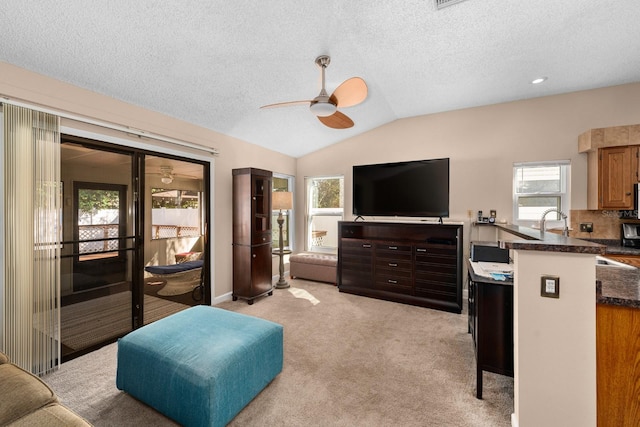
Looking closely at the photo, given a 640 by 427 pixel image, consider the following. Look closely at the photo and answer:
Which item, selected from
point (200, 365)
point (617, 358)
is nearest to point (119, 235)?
point (200, 365)

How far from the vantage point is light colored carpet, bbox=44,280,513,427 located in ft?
5.60

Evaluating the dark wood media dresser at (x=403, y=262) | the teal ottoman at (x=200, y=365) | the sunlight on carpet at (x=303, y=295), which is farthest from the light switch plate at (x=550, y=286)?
the sunlight on carpet at (x=303, y=295)

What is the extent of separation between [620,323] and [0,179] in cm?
409

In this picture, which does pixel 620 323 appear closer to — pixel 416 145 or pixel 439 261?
pixel 439 261

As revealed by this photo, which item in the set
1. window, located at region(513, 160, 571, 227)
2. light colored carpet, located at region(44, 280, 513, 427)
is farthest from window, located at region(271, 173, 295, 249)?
window, located at region(513, 160, 571, 227)

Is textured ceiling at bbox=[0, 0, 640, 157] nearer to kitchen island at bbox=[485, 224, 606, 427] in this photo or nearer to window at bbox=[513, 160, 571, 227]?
window at bbox=[513, 160, 571, 227]

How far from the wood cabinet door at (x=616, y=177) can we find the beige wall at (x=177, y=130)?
15.5 ft

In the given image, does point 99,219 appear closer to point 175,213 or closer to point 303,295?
point 175,213

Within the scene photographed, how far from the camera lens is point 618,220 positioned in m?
3.37

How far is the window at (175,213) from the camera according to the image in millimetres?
3139

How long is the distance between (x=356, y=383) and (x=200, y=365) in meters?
1.20

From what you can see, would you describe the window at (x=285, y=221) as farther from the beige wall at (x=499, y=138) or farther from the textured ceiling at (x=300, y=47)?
the textured ceiling at (x=300, y=47)

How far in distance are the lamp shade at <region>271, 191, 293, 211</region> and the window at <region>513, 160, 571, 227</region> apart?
353cm

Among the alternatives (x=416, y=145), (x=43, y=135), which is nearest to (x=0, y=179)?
(x=43, y=135)
